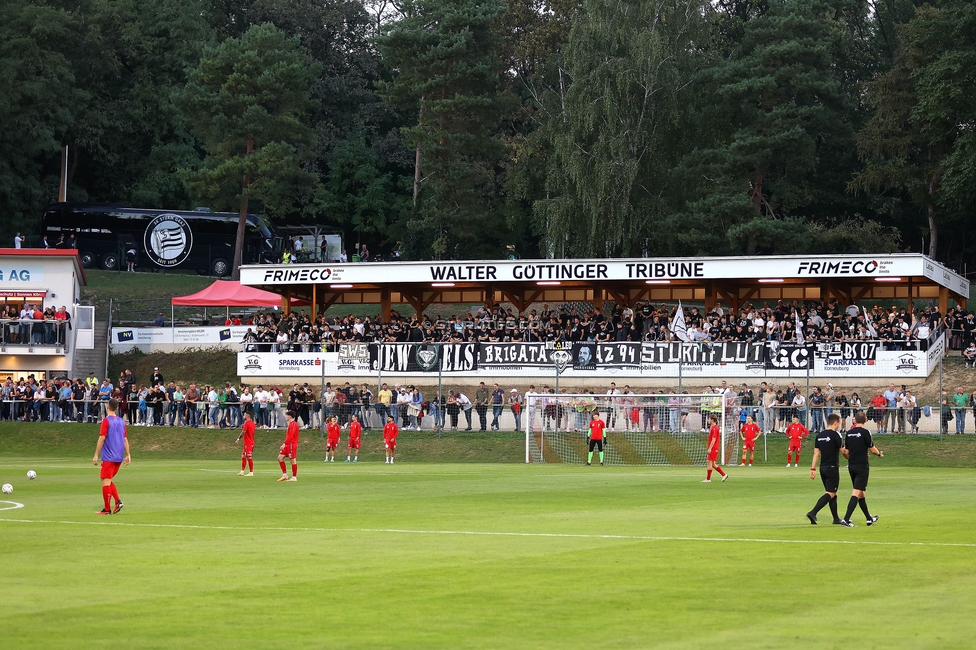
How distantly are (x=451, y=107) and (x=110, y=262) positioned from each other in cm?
2294

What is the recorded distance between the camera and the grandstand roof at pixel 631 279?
51.3 meters

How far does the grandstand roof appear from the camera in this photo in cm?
5131

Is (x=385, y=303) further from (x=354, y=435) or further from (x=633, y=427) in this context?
(x=633, y=427)

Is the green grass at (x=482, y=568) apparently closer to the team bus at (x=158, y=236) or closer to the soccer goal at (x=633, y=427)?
the soccer goal at (x=633, y=427)

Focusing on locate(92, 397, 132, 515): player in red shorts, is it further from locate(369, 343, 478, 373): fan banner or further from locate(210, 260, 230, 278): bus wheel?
locate(210, 260, 230, 278): bus wheel

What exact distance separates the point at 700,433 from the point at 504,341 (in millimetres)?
12512

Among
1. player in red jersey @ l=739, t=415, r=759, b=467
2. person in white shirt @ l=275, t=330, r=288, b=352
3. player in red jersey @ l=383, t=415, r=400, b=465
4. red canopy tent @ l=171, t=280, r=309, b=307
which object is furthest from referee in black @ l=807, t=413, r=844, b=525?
red canopy tent @ l=171, t=280, r=309, b=307

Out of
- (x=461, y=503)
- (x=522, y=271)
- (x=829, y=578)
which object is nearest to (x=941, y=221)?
(x=522, y=271)

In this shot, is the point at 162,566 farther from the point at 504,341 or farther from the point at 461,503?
the point at 504,341

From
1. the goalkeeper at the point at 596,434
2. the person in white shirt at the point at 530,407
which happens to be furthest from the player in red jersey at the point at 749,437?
the person in white shirt at the point at 530,407

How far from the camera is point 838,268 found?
50969mm

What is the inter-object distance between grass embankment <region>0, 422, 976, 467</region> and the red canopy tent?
1315 cm

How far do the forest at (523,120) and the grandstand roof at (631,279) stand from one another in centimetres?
846

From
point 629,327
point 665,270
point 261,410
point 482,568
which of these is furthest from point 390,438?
point 482,568
